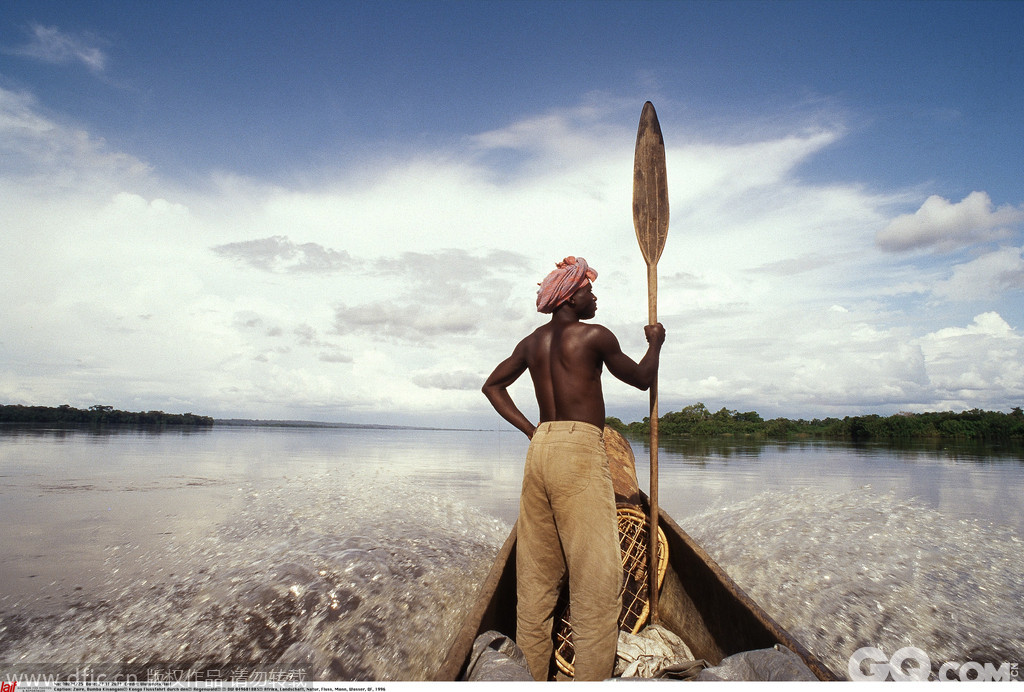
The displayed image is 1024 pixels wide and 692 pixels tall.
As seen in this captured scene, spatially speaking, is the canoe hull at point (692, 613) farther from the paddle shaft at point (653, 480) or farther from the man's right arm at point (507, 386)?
the man's right arm at point (507, 386)

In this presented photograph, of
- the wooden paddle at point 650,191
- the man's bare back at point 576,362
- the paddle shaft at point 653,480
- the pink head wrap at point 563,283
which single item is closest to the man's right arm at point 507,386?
the man's bare back at point 576,362

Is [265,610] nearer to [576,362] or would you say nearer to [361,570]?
[361,570]

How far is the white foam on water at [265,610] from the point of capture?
425 centimetres

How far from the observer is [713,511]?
1138 centimetres

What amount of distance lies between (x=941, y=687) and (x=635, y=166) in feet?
13.6

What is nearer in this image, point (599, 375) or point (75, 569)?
point (599, 375)

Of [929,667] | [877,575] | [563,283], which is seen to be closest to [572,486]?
[563,283]

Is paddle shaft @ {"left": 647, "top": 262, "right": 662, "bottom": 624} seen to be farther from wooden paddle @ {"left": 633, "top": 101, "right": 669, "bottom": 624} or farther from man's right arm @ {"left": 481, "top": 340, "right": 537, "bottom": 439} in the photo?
man's right arm @ {"left": 481, "top": 340, "right": 537, "bottom": 439}

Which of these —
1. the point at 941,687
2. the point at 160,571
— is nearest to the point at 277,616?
the point at 160,571

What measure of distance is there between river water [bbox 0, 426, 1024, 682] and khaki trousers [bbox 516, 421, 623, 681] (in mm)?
1628

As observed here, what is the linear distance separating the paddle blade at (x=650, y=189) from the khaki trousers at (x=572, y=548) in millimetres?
A: 2105

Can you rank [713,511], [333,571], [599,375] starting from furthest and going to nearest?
1. [713,511]
2. [333,571]
3. [599,375]

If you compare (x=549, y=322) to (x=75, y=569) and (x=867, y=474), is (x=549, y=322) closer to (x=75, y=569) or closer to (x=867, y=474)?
(x=75, y=569)

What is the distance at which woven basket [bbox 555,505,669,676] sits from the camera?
12.4 ft
